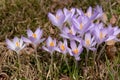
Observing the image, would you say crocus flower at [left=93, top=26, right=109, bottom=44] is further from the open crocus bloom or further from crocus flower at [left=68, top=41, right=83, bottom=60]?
the open crocus bloom

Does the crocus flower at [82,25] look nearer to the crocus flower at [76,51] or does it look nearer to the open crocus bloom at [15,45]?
the crocus flower at [76,51]

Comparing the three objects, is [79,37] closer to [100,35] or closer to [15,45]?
[100,35]

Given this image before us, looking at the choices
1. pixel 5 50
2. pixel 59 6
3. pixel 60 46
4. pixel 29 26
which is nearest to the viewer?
pixel 60 46

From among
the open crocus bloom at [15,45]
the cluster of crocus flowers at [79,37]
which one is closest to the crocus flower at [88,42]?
the cluster of crocus flowers at [79,37]

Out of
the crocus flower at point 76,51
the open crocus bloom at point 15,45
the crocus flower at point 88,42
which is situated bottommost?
the crocus flower at point 76,51

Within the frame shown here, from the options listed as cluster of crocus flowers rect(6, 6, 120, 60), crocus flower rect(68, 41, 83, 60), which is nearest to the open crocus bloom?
cluster of crocus flowers rect(6, 6, 120, 60)

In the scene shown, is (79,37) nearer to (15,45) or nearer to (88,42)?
(88,42)

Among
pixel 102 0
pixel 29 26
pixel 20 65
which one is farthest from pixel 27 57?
pixel 102 0

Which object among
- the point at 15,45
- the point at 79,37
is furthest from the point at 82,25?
the point at 15,45

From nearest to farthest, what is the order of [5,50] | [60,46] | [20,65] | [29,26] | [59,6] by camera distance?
1. [60,46]
2. [20,65]
3. [5,50]
4. [29,26]
5. [59,6]

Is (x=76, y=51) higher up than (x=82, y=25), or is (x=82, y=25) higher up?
(x=82, y=25)

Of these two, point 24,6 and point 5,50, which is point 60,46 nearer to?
point 5,50
